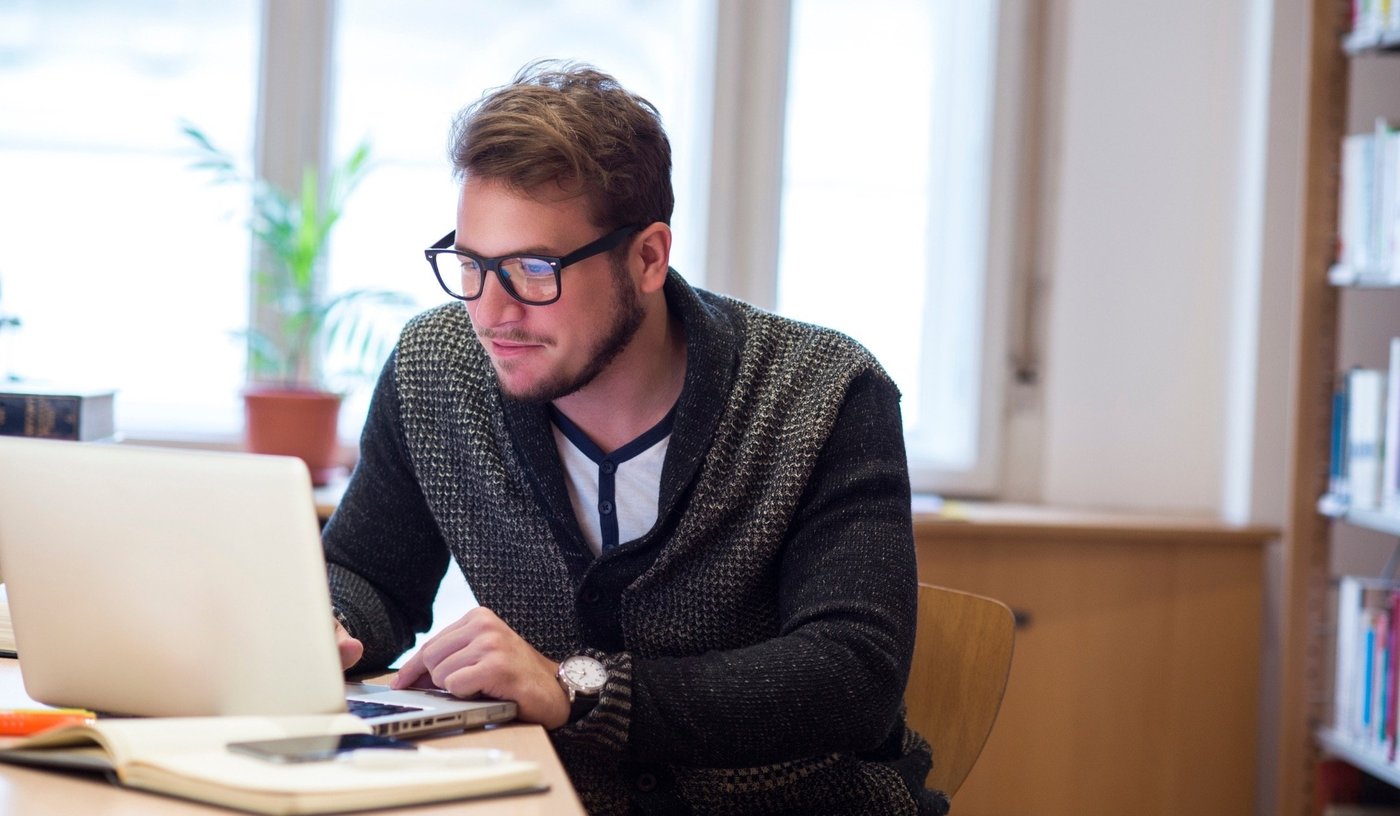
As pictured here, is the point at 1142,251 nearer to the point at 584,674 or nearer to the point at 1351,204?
the point at 1351,204

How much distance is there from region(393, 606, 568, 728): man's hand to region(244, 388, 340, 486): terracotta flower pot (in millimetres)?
1751

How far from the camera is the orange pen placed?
988 millimetres

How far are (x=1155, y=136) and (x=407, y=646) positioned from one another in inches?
87.6

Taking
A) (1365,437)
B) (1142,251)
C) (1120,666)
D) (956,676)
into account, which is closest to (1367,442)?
(1365,437)

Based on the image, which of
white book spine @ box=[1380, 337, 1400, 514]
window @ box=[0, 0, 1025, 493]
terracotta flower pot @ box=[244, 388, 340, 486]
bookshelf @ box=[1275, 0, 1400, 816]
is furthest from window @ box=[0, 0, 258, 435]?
white book spine @ box=[1380, 337, 1400, 514]

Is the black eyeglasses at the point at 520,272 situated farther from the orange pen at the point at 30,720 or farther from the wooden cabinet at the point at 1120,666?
the wooden cabinet at the point at 1120,666

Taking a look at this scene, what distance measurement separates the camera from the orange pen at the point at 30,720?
0.99 m

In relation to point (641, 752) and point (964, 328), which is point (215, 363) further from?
point (641, 752)

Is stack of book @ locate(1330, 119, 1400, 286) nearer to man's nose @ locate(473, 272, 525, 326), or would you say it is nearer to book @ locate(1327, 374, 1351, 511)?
book @ locate(1327, 374, 1351, 511)

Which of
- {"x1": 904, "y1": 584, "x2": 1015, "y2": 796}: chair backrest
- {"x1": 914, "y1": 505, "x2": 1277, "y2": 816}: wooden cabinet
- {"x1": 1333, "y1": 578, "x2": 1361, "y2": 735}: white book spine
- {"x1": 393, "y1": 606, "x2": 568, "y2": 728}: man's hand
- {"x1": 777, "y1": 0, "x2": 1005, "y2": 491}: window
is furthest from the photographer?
{"x1": 777, "y1": 0, "x2": 1005, "y2": 491}: window

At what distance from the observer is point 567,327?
1.43 metres

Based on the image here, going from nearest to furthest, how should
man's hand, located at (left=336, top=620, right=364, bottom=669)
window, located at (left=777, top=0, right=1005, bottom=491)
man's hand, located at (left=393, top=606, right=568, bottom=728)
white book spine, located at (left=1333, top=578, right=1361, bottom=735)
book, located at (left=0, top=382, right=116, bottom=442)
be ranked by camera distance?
man's hand, located at (left=393, top=606, right=568, bottom=728) → man's hand, located at (left=336, top=620, right=364, bottom=669) → book, located at (left=0, top=382, right=116, bottom=442) → white book spine, located at (left=1333, top=578, right=1361, bottom=735) → window, located at (left=777, top=0, right=1005, bottom=491)

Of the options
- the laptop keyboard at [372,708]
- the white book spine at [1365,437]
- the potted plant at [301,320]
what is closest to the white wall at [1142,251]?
the white book spine at [1365,437]

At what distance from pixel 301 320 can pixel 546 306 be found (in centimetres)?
160
